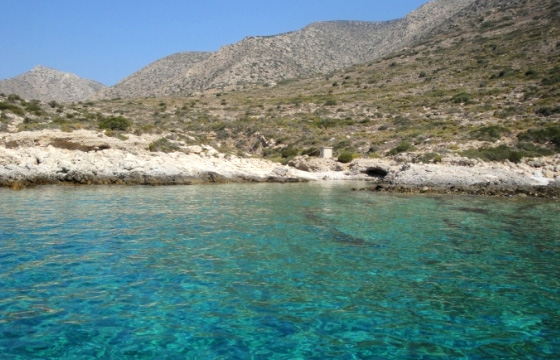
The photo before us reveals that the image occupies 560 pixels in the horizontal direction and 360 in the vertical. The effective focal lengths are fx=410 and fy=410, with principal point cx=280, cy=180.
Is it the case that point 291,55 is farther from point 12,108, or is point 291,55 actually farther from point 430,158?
point 12,108

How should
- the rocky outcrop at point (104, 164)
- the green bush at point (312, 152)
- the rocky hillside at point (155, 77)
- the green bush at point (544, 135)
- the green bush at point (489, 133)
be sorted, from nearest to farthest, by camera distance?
the rocky outcrop at point (104, 164) → the green bush at point (544, 135) → the green bush at point (489, 133) → the green bush at point (312, 152) → the rocky hillside at point (155, 77)

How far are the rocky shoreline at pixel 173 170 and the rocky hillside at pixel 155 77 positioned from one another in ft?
242

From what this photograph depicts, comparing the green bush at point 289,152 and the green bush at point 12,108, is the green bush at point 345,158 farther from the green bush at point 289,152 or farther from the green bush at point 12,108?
the green bush at point 12,108

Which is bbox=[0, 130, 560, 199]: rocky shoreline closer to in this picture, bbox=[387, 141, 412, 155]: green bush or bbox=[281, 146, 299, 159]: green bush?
bbox=[387, 141, 412, 155]: green bush

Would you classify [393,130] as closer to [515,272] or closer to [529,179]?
[529,179]

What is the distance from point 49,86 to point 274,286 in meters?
145

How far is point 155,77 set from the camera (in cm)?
11475

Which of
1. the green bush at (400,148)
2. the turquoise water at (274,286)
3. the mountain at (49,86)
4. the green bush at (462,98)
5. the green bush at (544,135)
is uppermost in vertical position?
the mountain at (49,86)

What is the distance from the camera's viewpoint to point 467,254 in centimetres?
938

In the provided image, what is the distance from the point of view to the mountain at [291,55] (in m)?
93.2

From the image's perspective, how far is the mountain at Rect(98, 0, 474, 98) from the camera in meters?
93.2

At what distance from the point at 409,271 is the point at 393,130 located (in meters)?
37.0

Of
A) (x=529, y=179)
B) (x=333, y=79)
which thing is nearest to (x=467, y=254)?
(x=529, y=179)

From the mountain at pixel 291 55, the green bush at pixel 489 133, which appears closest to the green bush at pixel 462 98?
the green bush at pixel 489 133
